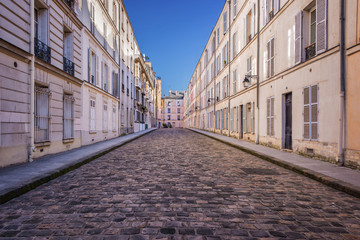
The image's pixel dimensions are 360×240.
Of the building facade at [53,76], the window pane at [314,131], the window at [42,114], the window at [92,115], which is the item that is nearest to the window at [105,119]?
the building facade at [53,76]

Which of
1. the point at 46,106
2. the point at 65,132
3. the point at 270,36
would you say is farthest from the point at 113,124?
the point at 270,36

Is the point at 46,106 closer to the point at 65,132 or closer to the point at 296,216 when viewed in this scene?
the point at 65,132

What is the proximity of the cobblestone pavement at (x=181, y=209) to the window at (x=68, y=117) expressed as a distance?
532 cm

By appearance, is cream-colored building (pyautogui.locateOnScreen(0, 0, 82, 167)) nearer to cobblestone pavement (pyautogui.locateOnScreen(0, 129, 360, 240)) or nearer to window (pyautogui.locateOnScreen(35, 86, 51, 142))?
window (pyautogui.locateOnScreen(35, 86, 51, 142))

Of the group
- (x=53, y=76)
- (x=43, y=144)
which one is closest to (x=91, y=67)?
(x=53, y=76)

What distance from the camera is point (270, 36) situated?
12180 mm

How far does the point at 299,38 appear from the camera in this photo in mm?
9469

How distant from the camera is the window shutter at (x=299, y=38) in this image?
938cm

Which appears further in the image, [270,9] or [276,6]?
[270,9]

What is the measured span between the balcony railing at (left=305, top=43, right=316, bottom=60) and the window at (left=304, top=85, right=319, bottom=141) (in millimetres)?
1268

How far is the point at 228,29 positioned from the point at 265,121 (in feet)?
38.3

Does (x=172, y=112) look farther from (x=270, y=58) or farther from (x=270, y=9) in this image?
(x=270, y=58)

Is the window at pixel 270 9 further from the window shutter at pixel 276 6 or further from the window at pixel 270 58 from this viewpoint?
the window at pixel 270 58

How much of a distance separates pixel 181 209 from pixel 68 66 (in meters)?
9.48
